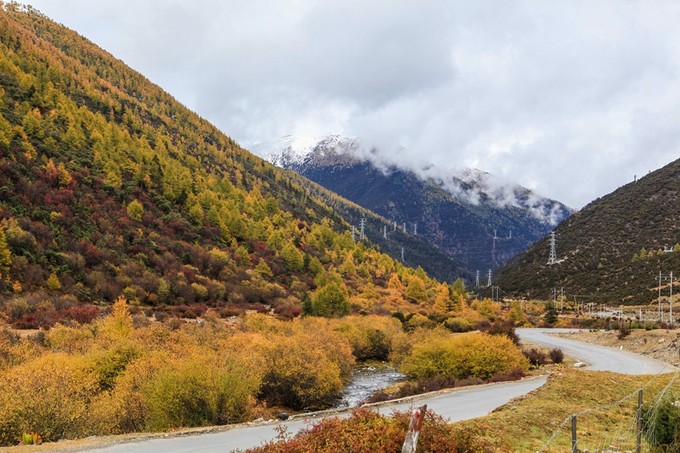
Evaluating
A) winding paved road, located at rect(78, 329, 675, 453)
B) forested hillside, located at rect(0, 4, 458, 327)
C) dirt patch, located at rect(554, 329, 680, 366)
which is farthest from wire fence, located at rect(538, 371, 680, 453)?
forested hillside, located at rect(0, 4, 458, 327)

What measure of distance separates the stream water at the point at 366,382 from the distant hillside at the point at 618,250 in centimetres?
6372

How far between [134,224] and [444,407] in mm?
53263

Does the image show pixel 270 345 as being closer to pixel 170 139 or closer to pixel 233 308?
pixel 233 308

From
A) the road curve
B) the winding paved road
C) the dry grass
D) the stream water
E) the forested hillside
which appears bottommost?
the stream water

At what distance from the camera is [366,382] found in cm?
3244

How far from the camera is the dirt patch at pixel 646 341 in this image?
37.0 metres

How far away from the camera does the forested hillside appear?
46.8m

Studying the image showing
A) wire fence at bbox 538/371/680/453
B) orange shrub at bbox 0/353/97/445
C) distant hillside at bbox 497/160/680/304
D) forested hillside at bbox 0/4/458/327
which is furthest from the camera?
distant hillside at bbox 497/160/680/304

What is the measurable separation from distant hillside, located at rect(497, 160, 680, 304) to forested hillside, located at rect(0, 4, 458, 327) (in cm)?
3685

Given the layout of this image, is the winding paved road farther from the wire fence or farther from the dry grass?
the wire fence

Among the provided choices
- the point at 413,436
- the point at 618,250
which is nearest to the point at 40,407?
the point at 413,436

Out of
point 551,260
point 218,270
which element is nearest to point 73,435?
point 218,270

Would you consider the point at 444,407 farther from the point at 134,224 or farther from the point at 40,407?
the point at 134,224

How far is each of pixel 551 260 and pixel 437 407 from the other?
123015mm
